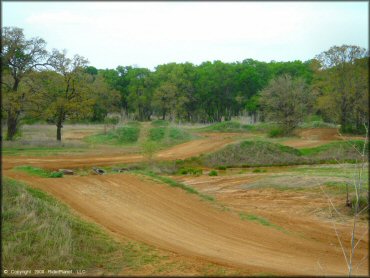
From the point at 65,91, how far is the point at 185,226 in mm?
28332

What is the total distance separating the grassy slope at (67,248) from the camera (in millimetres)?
8531

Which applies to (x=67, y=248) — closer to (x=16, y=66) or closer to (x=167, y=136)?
(x=16, y=66)

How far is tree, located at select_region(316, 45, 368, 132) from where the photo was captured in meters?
37.2

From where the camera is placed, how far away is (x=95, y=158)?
29.4 meters

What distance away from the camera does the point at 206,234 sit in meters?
12.2

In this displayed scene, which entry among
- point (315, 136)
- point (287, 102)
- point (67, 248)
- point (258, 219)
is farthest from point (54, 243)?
point (315, 136)

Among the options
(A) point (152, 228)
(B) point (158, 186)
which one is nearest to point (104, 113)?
(B) point (158, 186)

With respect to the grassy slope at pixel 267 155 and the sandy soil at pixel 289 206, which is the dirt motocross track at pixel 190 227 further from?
the grassy slope at pixel 267 155

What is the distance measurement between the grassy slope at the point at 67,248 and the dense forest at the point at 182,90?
27.3 feet

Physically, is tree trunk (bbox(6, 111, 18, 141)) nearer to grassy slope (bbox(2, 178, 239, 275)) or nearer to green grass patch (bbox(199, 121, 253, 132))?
grassy slope (bbox(2, 178, 239, 275))

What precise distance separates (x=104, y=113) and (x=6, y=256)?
6530 centimetres

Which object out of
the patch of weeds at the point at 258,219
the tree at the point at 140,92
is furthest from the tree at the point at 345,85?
the tree at the point at 140,92

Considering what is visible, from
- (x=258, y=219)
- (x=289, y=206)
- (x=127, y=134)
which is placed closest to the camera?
(x=258, y=219)

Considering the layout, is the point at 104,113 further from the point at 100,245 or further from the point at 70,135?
the point at 100,245
